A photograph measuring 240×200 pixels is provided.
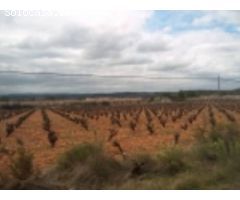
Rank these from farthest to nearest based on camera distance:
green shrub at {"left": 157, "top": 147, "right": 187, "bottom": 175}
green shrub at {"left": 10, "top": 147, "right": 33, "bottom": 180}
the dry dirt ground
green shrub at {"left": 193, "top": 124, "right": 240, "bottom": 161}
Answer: the dry dirt ground < green shrub at {"left": 157, "top": 147, "right": 187, "bottom": 175} < green shrub at {"left": 193, "top": 124, "right": 240, "bottom": 161} < green shrub at {"left": 10, "top": 147, "right": 33, "bottom": 180}

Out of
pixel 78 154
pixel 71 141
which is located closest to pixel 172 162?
pixel 78 154

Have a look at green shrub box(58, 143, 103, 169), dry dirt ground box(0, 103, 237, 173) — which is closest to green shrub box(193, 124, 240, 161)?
dry dirt ground box(0, 103, 237, 173)

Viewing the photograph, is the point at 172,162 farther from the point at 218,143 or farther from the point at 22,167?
the point at 22,167

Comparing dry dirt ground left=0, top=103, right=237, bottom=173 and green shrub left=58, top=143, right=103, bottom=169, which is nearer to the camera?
green shrub left=58, top=143, right=103, bottom=169

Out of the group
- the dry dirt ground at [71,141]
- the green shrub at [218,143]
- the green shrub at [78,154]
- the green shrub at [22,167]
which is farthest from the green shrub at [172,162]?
the green shrub at [22,167]

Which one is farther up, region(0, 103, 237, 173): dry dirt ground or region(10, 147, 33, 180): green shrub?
region(10, 147, 33, 180): green shrub

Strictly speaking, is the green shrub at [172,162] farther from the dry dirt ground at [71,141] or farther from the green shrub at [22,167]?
the green shrub at [22,167]

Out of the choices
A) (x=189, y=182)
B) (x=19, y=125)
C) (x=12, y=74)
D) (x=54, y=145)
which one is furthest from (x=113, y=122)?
(x=189, y=182)

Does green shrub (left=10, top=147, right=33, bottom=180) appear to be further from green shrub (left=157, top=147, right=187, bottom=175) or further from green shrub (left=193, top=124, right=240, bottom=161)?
green shrub (left=193, top=124, right=240, bottom=161)

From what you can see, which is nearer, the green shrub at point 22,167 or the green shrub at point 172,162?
the green shrub at point 22,167


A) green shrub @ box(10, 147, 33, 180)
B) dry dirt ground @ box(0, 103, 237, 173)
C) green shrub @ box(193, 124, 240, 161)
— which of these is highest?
green shrub @ box(193, 124, 240, 161)

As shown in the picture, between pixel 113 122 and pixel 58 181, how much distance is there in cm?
2005

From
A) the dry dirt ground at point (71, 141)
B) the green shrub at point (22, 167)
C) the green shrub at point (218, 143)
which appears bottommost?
the dry dirt ground at point (71, 141)
